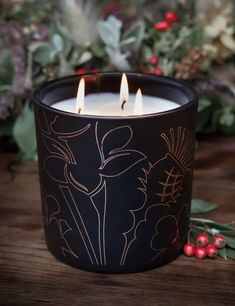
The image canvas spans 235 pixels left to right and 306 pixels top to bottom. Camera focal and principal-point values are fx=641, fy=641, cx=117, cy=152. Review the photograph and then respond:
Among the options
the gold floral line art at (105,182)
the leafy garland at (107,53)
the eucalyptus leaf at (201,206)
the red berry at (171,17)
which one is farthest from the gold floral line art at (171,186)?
the red berry at (171,17)

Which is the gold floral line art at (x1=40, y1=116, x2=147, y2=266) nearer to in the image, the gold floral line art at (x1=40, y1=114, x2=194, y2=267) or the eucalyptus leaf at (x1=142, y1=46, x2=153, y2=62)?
the gold floral line art at (x1=40, y1=114, x2=194, y2=267)

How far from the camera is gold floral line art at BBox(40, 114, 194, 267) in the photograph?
513 millimetres

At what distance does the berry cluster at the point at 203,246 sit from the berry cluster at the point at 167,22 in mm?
383

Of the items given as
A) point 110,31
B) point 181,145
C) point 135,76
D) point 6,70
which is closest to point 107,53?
point 110,31

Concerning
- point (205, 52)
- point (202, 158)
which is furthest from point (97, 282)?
point (205, 52)

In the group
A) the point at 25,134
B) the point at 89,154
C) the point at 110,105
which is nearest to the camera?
the point at 89,154

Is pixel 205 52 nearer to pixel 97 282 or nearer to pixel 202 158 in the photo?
pixel 202 158

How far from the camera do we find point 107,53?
34.2 inches

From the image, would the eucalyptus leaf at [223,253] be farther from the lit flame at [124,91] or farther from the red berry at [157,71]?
the red berry at [157,71]

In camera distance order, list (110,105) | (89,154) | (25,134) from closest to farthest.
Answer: (89,154) < (110,105) < (25,134)

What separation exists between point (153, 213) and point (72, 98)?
0.50ft

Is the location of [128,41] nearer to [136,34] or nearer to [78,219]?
[136,34]

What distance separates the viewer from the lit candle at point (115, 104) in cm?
59

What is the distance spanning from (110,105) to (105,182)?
120 millimetres
